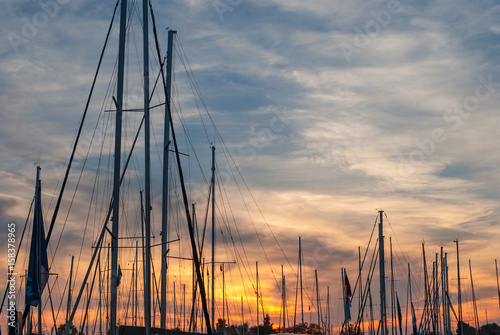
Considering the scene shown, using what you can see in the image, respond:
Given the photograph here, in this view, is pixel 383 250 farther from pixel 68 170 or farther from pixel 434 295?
pixel 68 170

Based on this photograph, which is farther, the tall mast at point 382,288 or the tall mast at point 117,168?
the tall mast at point 382,288

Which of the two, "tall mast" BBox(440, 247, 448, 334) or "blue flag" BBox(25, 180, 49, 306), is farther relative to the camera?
"tall mast" BBox(440, 247, 448, 334)

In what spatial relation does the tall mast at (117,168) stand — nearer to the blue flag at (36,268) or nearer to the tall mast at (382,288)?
the blue flag at (36,268)

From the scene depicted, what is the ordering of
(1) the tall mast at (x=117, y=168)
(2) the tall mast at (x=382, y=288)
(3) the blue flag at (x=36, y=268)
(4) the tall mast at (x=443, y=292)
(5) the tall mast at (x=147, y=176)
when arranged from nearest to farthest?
(1) the tall mast at (x=117, y=168) < (5) the tall mast at (x=147, y=176) < (3) the blue flag at (x=36, y=268) < (2) the tall mast at (x=382, y=288) < (4) the tall mast at (x=443, y=292)

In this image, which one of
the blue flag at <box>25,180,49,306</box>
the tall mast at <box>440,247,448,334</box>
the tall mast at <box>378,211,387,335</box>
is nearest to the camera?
the blue flag at <box>25,180,49,306</box>

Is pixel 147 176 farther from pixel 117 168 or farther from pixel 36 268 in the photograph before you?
pixel 36 268

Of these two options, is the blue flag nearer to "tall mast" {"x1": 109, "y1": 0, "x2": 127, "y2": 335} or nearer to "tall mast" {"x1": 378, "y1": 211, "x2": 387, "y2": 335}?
"tall mast" {"x1": 109, "y1": 0, "x2": 127, "y2": 335}

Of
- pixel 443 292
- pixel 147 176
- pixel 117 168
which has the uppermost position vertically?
pixel 117 168

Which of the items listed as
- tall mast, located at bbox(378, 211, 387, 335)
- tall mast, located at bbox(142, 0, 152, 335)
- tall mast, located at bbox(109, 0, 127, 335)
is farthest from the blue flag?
tall mast, located at bbox(378, 211, 387, 335)

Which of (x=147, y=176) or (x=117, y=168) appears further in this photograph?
(x=147, y=176)

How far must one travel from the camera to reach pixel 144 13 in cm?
2938

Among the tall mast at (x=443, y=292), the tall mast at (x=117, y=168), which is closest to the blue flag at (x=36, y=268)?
the tall mast at (x=117, y=168)

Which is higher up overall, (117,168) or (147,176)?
(117,168)

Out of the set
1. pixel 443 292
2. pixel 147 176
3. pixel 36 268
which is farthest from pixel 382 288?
pixel 36 268
